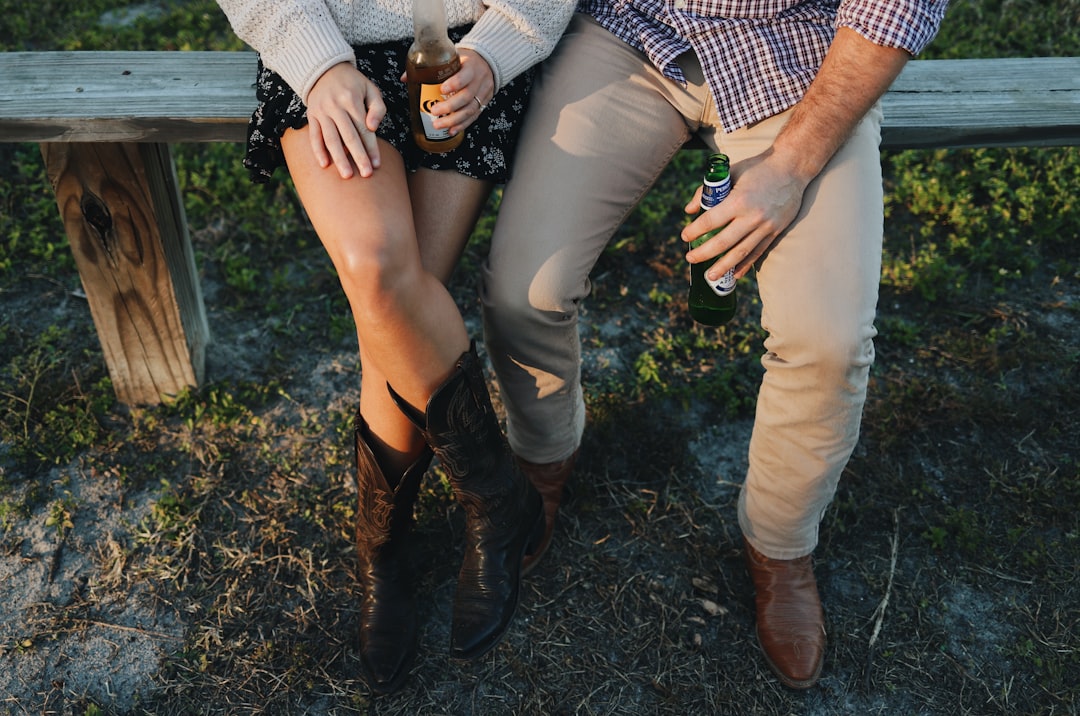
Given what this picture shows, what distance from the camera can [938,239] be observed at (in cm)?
394

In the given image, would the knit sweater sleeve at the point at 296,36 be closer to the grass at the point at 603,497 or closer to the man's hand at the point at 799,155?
the man's hand at the point at 799,155

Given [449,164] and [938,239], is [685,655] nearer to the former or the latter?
[449,164]

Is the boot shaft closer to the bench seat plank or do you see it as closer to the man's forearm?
the bench seat plank

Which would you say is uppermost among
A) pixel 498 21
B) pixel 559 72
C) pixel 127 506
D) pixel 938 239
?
pixel 498 21

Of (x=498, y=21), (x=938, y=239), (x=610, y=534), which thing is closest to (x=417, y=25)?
(x=498, y=21)

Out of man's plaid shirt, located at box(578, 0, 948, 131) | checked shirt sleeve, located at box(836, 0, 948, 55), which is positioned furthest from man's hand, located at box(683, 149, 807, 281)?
checked shirt sleeve, located at box(836, 0, 948, 55)

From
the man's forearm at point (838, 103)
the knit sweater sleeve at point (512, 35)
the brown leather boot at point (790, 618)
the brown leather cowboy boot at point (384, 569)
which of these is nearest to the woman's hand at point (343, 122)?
the knit sweater sleeve at point (512, 35)

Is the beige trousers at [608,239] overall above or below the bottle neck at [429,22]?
below

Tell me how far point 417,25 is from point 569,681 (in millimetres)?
1833

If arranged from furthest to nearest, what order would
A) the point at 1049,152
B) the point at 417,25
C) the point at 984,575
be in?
the point at 1049,152, the point at 984,575, the point at 417,25

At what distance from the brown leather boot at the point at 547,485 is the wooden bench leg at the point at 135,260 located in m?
1.33

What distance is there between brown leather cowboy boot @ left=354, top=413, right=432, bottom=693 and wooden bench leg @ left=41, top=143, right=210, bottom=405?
3.43ft

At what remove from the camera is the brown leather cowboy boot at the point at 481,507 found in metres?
2.33

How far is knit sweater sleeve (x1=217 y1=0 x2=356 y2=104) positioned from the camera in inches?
88.2
